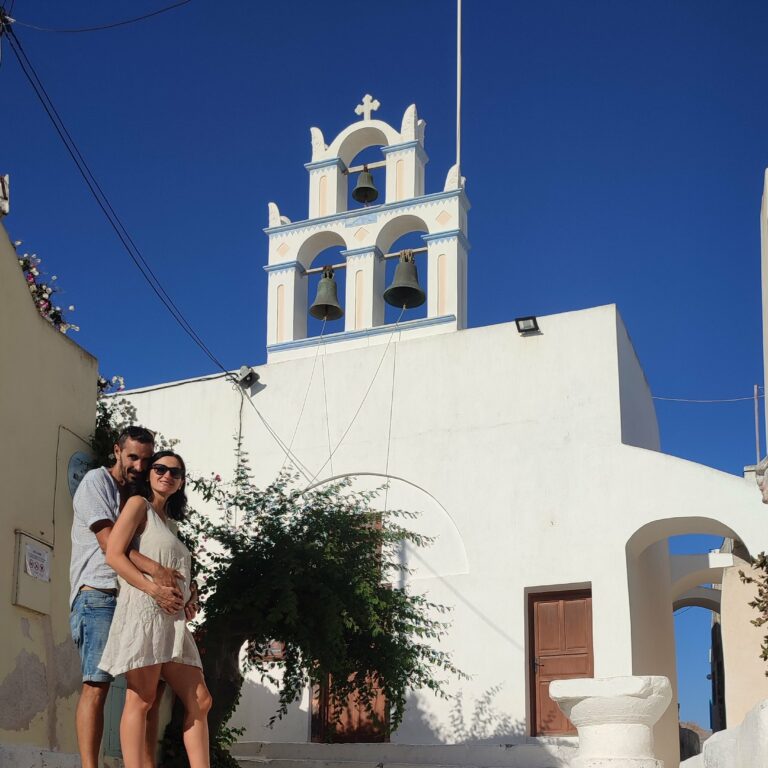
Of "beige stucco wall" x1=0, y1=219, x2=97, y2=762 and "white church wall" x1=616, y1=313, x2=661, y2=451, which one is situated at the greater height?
"white church wall" x1=616, y1=313, x2=661, y2=451

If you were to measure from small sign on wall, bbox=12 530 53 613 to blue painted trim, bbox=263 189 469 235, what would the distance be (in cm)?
881

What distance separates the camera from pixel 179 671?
16.9 ft

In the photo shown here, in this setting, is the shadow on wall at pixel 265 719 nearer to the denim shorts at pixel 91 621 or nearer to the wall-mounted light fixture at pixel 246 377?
the wall-mounted light fixture at pixel 246 377

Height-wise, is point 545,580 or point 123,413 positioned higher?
point 123,413

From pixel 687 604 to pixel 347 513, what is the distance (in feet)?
35.1

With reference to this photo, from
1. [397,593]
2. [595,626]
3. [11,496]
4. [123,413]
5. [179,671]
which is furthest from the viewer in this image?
[595,626]

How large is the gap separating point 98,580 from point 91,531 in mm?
220

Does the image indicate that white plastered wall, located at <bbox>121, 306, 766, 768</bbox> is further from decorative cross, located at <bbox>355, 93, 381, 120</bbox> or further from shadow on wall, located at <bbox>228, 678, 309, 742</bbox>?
decorative cross, located at <bbox>355, 93, 381, 120</bbox>

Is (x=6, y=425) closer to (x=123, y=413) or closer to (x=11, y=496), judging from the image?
(x=11, y=496)

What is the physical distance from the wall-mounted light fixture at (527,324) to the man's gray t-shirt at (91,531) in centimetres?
926

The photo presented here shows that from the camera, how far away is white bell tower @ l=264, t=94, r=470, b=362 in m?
15.2

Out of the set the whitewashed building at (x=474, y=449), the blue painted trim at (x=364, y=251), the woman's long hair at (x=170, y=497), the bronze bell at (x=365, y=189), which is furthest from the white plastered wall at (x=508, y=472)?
the woman's long hair at (x=170, y=497)

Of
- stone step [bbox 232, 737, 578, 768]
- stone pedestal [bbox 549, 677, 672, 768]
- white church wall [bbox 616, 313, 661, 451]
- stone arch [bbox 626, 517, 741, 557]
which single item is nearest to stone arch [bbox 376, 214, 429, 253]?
white church wall [bbox 616, 313, 661, 451]

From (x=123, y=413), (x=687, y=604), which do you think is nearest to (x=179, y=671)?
(x=123, y=413)
